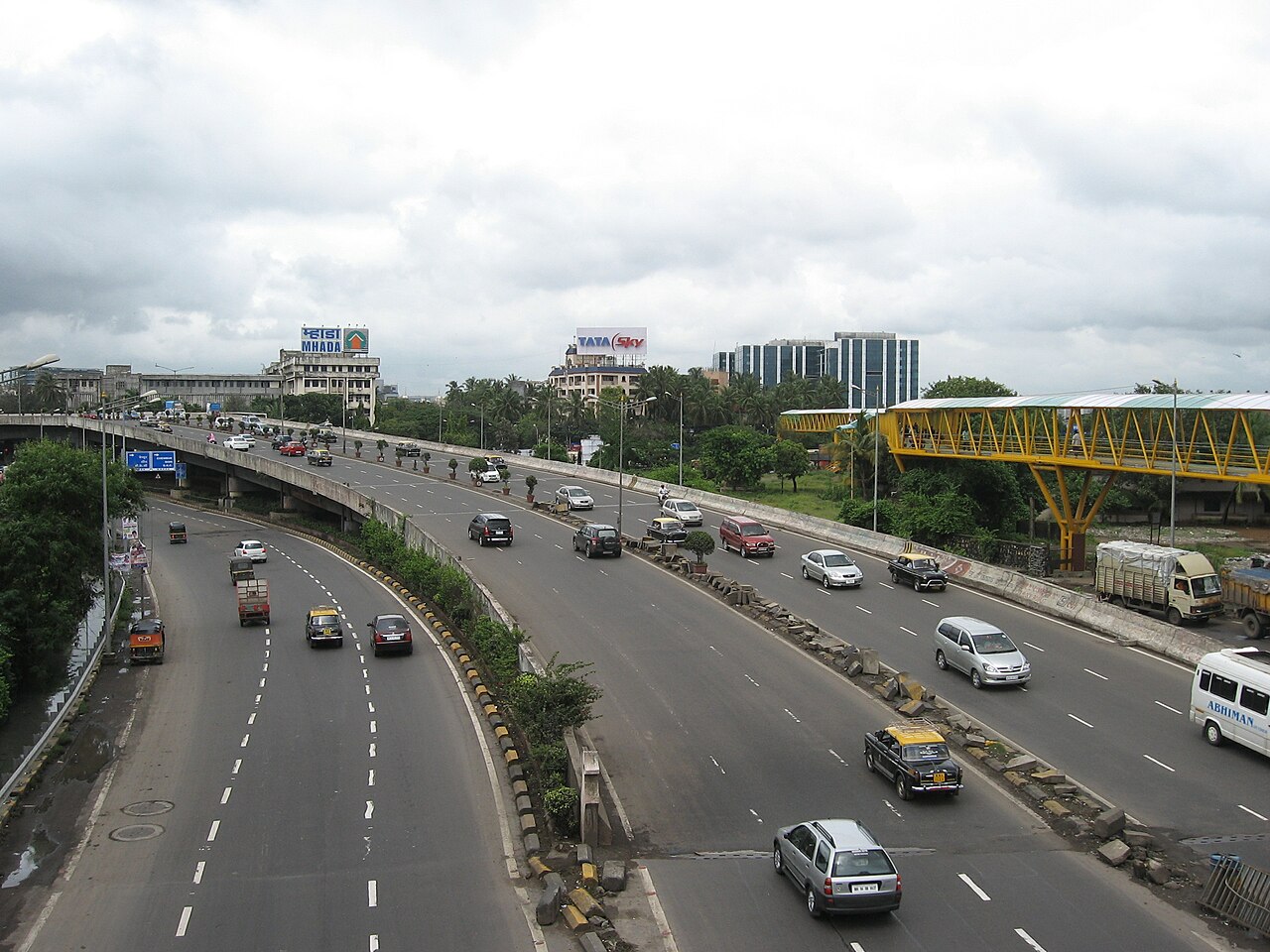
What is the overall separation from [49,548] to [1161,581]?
40732 millimetres

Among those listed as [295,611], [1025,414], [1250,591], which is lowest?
[295,611]

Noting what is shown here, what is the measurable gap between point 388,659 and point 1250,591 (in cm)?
2869

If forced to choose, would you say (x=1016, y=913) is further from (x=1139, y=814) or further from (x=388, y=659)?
(x=388, y=659)

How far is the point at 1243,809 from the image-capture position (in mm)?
21188

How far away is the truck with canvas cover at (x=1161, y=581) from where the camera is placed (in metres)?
35.9

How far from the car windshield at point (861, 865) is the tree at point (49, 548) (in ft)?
100

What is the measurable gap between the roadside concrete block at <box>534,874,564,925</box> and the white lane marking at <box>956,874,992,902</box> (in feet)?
22.8

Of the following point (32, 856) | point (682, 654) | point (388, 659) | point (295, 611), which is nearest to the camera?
point (32, 856)

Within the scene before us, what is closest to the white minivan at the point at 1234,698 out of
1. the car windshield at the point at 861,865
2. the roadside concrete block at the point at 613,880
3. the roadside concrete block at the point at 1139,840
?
the roadside concrete block at the point at 1139,840

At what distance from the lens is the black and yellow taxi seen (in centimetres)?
2197

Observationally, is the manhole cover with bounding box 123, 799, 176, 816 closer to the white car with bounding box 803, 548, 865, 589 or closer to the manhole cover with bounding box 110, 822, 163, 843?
the manhole cover with bounding box 110, 822, 163, 843

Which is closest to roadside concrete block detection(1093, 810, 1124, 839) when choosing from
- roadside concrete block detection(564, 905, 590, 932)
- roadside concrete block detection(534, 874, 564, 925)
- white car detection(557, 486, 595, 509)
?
roadside concrete block detection(564, 905, 590, 932)

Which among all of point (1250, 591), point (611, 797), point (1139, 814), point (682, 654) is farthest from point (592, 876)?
point (1250, 591)

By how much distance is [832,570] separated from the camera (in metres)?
43.0
